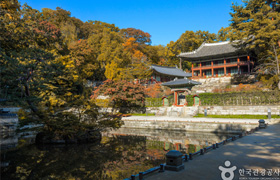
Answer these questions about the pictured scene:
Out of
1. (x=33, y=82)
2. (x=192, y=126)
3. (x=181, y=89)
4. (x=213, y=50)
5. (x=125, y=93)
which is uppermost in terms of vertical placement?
(x=213, y=50)

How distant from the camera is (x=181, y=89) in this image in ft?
78.5

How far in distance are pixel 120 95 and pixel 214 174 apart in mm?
18500

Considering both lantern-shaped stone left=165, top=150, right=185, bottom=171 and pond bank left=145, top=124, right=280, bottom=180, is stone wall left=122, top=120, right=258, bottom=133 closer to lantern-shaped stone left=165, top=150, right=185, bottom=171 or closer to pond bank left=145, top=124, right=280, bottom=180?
pond bank left=145, top=124, right=280, bottom=180

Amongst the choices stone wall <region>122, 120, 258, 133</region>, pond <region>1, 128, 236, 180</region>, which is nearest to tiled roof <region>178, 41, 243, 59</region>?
stone wall <region>122, 120, 258, 133</region>

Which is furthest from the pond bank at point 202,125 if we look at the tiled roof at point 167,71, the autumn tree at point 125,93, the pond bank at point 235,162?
the tiled roof at point 167,71

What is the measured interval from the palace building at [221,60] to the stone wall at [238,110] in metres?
Answer: 15.6

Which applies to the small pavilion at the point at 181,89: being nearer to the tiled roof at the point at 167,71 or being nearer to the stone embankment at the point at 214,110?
the stone embankment at the point at 214,110

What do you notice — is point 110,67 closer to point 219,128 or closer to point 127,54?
point 127,54

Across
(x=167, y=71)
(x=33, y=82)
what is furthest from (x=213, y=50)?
(x=33, y=82)

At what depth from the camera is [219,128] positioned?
1498cm

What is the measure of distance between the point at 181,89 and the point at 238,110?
6.62m

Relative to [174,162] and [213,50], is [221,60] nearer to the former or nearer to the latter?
[213,50]

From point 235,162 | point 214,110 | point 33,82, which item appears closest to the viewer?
point 235,162

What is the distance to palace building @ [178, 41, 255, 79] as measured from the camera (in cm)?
3431
